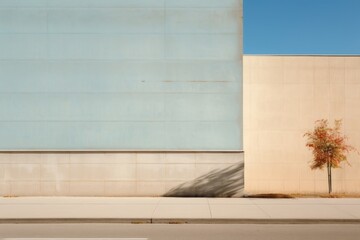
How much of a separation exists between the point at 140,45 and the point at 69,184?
6.83 meters

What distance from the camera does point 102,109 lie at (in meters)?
15.4

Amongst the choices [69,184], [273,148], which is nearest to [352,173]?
[273,148]

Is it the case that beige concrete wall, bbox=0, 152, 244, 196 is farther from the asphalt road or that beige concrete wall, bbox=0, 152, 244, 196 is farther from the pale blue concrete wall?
the asphalt road

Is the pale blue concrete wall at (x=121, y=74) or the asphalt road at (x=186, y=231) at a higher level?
the pale blue concrete wall at (x=121, y=74)

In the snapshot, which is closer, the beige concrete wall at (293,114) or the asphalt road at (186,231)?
the asphalt road at (186,231)

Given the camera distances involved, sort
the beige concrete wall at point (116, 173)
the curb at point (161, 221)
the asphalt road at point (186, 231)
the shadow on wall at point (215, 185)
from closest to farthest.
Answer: the asphalt road at point (186, 231), the curb at point (161, 221), the shadow on wall at point (215, 185), the beige concrete wall at point (116, 173)

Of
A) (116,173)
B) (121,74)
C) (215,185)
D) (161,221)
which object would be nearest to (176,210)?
(161,221)

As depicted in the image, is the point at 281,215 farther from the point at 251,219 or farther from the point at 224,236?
the point at 224,236

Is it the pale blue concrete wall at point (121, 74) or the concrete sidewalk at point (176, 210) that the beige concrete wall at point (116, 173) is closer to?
the pale blue concrete wall at point (121, 74)

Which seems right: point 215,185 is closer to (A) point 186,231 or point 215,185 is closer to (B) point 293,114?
(A) point 186,231

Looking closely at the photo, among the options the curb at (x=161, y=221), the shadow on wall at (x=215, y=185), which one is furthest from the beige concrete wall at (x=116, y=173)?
the curb at (x=161, y=221)

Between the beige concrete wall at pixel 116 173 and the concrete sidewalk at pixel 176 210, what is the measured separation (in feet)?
3.31

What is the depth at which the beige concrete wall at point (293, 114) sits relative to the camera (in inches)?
766

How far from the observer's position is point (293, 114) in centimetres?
1948
